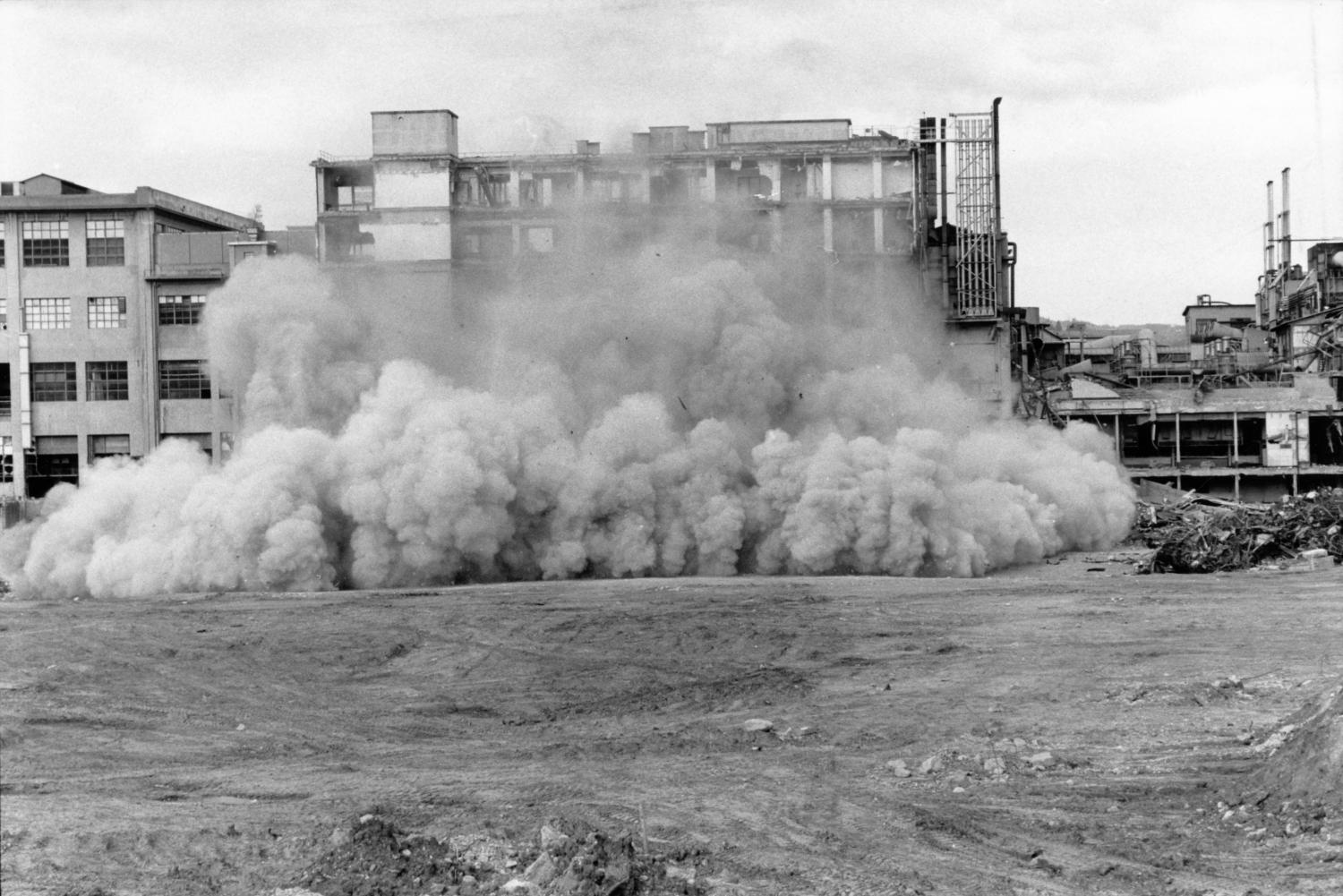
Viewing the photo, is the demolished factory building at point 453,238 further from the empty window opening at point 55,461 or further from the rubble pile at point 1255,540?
the rubble pile at point 1255,540

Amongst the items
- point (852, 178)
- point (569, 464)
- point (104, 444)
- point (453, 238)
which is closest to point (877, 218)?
point (852, 178)

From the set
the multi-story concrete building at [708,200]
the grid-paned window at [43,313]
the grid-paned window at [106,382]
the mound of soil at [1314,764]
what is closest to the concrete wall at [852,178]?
the multi-story concrete building at [708,200]

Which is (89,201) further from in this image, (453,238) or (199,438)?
(453,238)

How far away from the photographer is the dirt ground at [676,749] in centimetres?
1309

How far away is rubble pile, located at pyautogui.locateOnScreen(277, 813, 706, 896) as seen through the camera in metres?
12.3

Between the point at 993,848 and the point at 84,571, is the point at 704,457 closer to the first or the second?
the point at 84,571

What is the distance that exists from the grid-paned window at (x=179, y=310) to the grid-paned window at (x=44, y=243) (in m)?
5.10

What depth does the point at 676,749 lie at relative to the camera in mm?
18312

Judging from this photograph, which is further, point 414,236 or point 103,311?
point 103,311

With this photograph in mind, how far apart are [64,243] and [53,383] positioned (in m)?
6.95

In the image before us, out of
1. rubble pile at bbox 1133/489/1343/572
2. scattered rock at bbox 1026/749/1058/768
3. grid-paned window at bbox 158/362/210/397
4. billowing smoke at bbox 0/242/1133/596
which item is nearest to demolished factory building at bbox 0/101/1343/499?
grid-paned window at bbox 158/362/210/397

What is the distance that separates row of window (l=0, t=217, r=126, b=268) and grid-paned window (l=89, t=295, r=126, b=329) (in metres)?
1.67

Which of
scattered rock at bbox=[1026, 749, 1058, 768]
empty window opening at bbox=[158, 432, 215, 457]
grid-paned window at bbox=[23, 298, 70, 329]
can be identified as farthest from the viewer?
grid-paned window at bbox=[23, 298, 70, 329]

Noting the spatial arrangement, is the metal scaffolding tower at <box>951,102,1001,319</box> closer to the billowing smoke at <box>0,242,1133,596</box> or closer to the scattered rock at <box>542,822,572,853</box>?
the billowing smoke at <box>0,242,1133,596</box>
